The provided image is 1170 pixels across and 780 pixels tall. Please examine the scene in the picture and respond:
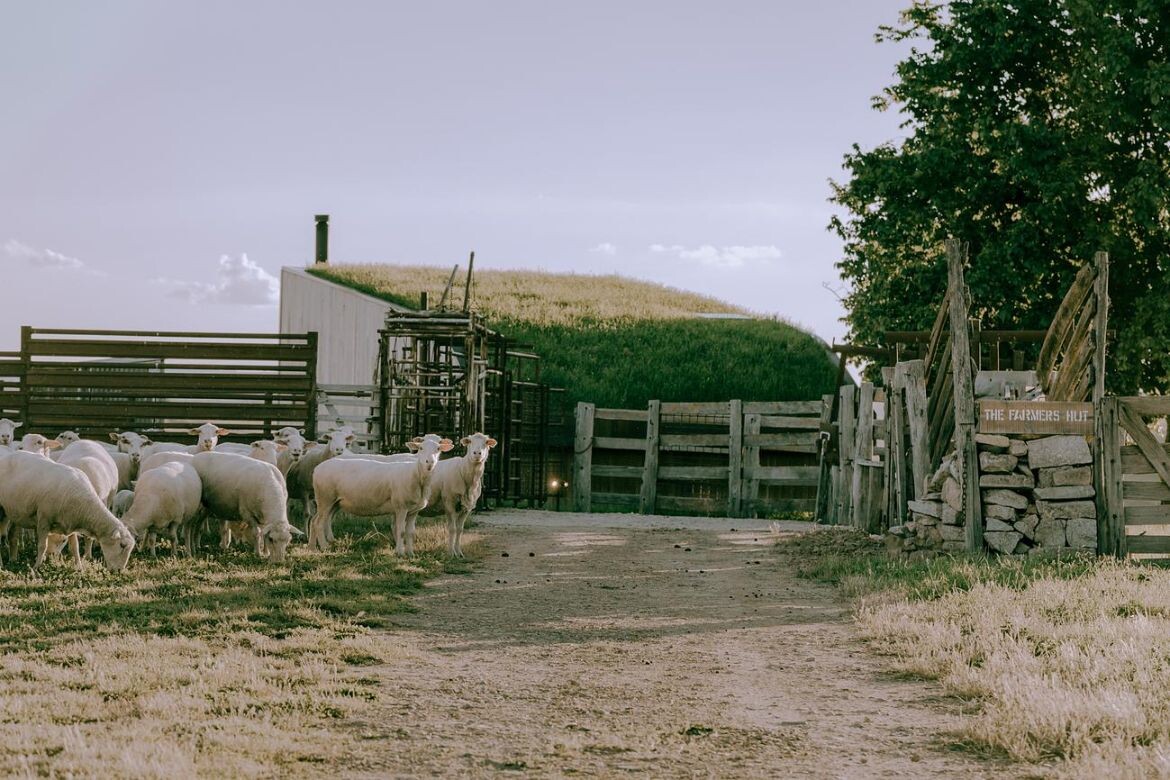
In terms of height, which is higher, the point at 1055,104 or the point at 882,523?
the point at 1055,104

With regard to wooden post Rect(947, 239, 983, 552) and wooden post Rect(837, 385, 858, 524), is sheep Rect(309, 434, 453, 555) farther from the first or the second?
wooden post Rect(837, 385, 858, 524)

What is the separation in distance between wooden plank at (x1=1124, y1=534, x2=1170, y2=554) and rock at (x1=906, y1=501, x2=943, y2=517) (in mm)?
2116

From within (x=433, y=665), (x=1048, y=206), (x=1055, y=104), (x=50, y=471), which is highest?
(x=1055, y=104)

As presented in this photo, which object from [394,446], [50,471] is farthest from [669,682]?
[394,446]

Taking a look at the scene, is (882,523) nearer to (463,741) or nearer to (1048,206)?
(1048,206)

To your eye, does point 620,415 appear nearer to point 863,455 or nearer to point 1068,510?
point 863,455

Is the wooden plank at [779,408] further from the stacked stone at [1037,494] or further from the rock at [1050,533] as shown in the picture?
the rock at [1050,533]

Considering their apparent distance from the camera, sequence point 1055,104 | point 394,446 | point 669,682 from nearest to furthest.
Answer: point 669,682, point 394,446, point 1055,104

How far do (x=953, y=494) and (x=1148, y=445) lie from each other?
230cm

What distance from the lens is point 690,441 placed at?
24.8 m

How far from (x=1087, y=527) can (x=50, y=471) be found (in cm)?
1124

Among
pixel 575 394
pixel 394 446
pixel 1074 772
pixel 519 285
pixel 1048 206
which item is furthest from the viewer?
pixel 519 285

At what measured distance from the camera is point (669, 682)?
8.00m

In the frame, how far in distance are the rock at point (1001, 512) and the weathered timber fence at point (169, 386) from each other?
13119mm
